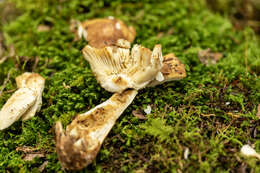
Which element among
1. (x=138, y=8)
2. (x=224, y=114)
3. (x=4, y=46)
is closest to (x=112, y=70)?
(x=224, y=114)

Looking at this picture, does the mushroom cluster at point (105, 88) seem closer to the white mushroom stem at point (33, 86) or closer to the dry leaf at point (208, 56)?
the white mushroom stem at point (33, 86)

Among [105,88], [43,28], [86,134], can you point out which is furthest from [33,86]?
[43,28]

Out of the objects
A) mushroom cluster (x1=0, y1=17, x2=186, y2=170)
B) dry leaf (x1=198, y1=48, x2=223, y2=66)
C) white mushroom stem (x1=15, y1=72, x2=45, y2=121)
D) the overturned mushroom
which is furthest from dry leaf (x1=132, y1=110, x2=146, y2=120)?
dry leaf (x1=198, y1=48, x2=223, y2=66)

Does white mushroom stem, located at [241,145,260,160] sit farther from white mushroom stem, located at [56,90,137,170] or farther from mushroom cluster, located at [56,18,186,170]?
white mushroom stem, located at [56,90,137,170]

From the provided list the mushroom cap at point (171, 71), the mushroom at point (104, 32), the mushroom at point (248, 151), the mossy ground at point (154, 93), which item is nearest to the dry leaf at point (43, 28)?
the mossy ground at point (154, 93)

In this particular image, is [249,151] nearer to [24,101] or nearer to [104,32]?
[104,32]

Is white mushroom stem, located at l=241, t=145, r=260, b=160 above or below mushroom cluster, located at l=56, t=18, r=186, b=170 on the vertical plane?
below

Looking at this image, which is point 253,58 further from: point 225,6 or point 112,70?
point 112,70
